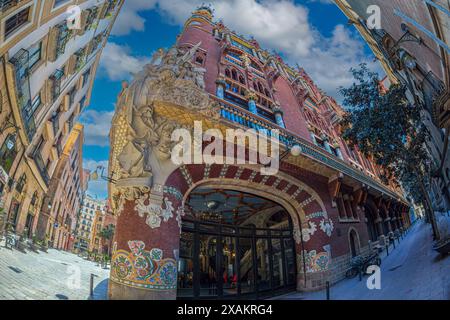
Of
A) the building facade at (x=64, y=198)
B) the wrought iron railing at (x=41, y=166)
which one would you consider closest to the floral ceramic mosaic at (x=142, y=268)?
the building facade at (x=64, y=198)

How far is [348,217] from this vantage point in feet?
38.5

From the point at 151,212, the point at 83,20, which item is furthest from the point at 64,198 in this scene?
the point at 83,20

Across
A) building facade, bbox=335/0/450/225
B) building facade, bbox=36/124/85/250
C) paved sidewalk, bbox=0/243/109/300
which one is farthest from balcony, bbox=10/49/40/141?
building facade, bbox=335/0/450/225

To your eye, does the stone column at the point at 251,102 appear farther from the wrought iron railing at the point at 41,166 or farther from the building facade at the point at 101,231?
the wrought iron railing at the point at 41,166

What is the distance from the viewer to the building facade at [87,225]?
16.2 feet

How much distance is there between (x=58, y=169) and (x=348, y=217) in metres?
12.5

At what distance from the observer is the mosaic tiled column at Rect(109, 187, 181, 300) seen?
18.7 ft

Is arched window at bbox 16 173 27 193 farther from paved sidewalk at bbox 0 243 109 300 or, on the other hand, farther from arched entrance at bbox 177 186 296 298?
arched entrance at bbox 177 186 296 298

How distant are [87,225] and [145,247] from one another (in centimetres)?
179

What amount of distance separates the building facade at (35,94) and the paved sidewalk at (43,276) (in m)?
0.41

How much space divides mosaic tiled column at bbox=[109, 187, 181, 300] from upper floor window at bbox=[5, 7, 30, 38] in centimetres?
408

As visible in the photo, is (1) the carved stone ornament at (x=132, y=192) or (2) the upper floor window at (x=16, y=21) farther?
(1) the carved stone ornament at (x=132, y=192)

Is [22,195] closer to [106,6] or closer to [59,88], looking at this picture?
[59,88]

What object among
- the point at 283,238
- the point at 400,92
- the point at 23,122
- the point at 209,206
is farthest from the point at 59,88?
the point at 400,92
